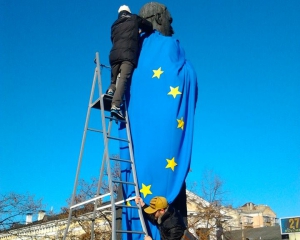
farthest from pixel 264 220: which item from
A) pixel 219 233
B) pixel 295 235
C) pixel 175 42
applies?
pixel 175 42

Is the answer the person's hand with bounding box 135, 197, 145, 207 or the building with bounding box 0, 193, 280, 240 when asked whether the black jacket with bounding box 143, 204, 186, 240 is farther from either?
the building with bounding box 0, 193, 280, 240

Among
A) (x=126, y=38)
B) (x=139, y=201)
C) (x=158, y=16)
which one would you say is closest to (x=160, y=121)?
(x=139, y=201)

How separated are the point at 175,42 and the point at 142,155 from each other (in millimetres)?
2047

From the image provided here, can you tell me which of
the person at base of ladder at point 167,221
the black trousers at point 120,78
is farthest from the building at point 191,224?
the person at base of ladder at point 167,221

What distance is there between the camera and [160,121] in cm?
661

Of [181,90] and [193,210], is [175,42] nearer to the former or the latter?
[181,90]

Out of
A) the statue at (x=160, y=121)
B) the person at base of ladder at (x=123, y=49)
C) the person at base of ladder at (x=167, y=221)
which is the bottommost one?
the person at base of ladder at (x=167, y=221)

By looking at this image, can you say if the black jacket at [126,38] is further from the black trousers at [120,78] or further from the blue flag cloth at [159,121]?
the blue flag cloth at [159,121]

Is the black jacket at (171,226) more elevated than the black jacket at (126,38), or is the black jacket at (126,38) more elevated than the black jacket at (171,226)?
the black jacket at (126,38)

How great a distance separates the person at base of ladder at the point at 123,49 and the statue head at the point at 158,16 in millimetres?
482

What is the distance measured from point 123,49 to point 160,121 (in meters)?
1.31

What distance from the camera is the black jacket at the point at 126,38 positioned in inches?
273

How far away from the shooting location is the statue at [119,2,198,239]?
20.9 feet

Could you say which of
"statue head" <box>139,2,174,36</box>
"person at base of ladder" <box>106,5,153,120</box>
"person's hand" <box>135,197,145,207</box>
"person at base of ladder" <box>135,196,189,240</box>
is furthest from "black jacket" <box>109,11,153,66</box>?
"person at base of ladder" <box>135,196,189,240</box>
